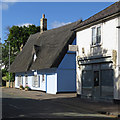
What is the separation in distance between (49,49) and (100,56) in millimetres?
12603

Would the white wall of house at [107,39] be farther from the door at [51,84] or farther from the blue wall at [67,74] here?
the door at [51,84]

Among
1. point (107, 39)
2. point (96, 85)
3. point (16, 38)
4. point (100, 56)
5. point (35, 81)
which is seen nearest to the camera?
point (107, 39)

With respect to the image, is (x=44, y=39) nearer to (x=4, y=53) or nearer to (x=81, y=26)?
(x=81, y=26)

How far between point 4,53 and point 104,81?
3759 centimetres

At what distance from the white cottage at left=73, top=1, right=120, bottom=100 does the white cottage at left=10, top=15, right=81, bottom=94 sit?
5362mm

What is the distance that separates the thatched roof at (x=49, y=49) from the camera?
27.6m

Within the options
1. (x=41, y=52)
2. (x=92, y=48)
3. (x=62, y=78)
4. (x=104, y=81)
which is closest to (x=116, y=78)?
(x=104, y=81)

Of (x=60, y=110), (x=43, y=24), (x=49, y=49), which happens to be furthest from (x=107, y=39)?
(x=43, y=24)

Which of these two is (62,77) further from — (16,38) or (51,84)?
(16,38)

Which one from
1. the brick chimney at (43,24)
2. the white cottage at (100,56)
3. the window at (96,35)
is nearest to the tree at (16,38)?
the brick chimney at (43,24)

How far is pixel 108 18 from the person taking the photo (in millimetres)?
18219

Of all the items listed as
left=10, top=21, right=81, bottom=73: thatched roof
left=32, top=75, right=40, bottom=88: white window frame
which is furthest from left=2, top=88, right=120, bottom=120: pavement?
left=32, top=75, right=40, bottom=88: white window frame

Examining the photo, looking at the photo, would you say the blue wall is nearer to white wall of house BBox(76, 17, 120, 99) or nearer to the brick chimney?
white wall of house BBox(76, 17, 120, 99)

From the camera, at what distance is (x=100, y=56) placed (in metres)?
18.9
